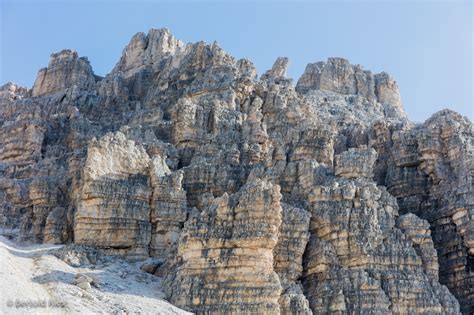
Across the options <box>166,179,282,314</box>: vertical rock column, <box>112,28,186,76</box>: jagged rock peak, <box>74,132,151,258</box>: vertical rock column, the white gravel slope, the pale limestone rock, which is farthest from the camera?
<box>112,28,186,76</box>: jagged rock peak

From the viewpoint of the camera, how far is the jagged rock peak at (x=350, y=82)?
11856 cm

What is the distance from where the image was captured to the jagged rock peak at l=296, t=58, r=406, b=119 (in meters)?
119

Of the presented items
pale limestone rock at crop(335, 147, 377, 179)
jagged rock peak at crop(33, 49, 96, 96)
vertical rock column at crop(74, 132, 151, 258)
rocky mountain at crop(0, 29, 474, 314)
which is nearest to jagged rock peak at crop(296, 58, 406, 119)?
rocky mountain at crop(0, 29, 474, 314)

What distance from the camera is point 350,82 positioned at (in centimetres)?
12044

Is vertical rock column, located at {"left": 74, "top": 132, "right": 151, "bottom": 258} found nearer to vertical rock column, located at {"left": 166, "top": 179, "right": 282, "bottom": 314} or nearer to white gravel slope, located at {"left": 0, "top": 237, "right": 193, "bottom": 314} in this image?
white gravel slope, located at {"left": 0, "top": 237, "right": 193, "bottom": 314}

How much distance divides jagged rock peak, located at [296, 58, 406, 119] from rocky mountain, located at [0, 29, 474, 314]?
2481cm

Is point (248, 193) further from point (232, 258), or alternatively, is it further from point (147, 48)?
point (147, 48)

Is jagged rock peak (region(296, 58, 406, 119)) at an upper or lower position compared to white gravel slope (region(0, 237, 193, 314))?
upper

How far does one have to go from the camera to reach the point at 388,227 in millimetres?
55031

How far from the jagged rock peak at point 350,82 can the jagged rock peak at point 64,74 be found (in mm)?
34220

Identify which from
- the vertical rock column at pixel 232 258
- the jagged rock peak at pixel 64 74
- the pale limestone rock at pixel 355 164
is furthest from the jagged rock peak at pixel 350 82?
the vertical rock column at pixel 232 258

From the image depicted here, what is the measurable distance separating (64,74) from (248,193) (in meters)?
69.9

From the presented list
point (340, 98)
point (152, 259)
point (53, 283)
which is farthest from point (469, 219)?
point (340, 98)

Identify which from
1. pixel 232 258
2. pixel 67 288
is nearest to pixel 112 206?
pixel 67 288
